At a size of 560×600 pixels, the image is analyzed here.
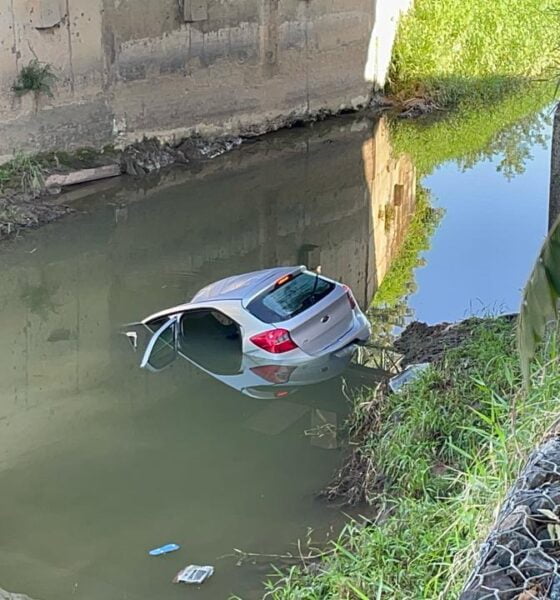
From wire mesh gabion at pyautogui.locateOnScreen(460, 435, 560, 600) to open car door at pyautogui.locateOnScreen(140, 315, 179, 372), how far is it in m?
6.15

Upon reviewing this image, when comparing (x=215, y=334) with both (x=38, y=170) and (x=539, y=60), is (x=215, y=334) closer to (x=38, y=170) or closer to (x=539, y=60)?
(x=38, y=170)

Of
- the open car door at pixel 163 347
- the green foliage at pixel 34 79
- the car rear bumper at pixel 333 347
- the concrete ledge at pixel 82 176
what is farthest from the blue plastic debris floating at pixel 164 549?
the green foliage at pixel 34 79

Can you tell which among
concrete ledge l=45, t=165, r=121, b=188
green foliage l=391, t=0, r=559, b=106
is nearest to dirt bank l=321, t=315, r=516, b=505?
concrete ledge l=45, t=165, r=121, b=188

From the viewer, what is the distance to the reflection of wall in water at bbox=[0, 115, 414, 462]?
30.3ft

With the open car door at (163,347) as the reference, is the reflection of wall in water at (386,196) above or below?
below

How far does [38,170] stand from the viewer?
1444cm

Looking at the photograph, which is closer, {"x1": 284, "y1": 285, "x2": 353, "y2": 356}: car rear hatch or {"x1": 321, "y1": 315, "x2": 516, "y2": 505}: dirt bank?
{"x1": 321, "y1": 315, "x2": 516, "y2": 505}: dirt bank

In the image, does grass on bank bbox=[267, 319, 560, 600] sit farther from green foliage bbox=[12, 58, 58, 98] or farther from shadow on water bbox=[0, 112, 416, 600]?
green foliage bbox=[12, 58, 58, 98]

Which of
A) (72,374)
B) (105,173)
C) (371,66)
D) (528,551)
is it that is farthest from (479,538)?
(371,66)

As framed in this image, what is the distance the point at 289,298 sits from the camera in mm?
9273

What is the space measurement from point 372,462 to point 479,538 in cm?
279

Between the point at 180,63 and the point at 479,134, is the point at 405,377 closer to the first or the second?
the point at 180,63

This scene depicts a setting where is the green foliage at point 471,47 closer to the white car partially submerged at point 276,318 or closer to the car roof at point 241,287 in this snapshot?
the car roof at point 241,287

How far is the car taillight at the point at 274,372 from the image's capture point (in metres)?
9.08
